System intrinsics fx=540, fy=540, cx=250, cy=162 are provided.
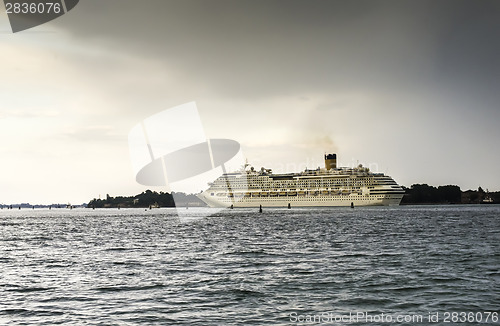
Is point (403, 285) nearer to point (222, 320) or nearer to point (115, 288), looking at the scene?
point (222, 320)

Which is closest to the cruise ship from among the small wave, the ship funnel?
the ship funnel

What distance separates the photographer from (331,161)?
16575cm

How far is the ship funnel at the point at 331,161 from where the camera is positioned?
165500 millimetres

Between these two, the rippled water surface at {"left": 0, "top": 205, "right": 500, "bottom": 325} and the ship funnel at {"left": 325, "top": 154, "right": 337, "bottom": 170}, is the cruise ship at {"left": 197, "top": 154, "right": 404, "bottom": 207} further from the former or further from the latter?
the rippled water surface at {"left": 0, "top": 205, "right": 500, "bottom": 325}

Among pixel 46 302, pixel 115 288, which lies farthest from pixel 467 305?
pixel 46 302

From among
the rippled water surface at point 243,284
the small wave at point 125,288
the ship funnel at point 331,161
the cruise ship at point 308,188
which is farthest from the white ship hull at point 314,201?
the small wave at point 125,288

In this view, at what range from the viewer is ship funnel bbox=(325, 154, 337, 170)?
543 ft

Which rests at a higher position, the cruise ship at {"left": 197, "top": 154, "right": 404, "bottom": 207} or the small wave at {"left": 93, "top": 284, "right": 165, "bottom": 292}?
the cruise ship at {"left": 197, "top": 154, "right": 404, "bottom": 207}

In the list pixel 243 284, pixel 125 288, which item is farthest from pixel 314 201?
pixel 125 288

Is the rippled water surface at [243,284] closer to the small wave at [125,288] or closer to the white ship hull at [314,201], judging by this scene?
the small wave at [125,288]

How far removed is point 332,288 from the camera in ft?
60.8

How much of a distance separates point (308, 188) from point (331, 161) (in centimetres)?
1473

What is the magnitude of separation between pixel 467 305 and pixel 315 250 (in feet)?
52.5

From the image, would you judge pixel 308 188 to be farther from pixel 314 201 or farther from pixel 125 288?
pixel 125 288
